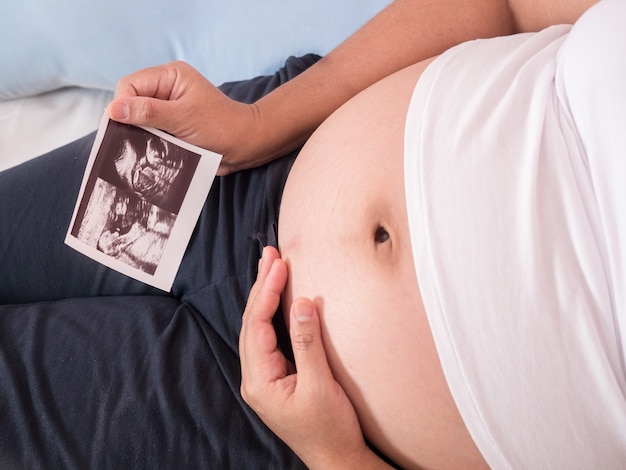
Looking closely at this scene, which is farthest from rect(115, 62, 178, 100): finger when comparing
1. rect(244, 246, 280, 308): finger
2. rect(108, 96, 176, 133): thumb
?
rect(244, 246, 280, 308): finger

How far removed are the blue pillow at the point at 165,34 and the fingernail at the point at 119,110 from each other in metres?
0.47

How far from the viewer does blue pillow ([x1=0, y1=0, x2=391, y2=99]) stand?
1177 mm

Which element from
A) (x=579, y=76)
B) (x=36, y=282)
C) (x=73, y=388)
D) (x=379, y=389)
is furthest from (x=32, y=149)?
(x=579, y=76)

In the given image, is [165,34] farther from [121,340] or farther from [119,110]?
[121,340]

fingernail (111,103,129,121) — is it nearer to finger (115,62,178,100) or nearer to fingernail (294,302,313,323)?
finger (115,62,178,100)

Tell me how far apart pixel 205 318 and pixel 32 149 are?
2.17ft

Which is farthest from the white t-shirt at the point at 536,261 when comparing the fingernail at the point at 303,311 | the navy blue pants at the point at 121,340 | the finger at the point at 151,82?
the finger at the point at 151,82

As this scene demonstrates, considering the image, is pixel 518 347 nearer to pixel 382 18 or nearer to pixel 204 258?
pixel 204 258

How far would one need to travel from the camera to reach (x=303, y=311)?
0.69 m

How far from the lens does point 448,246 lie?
63 centimetres

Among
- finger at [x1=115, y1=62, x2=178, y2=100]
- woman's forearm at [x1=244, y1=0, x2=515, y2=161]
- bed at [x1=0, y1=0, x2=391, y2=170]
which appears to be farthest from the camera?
bed at [x1=0, y1=0, x2=391, y2=170]

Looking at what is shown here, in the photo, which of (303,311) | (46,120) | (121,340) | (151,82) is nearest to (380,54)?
(151,82)

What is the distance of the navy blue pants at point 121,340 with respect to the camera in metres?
0.74

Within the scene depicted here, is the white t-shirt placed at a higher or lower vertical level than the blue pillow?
lower
